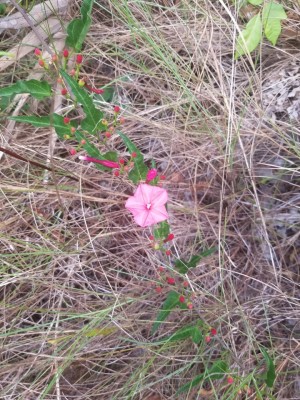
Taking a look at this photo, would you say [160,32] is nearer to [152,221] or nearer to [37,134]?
[37,134]

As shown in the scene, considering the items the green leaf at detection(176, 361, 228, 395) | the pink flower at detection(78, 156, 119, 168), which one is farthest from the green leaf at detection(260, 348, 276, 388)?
the pink flower at detection(78, 156, 119, 168)

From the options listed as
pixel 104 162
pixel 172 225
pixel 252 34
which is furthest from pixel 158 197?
pixel 252 34

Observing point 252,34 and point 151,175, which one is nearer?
point 151,175

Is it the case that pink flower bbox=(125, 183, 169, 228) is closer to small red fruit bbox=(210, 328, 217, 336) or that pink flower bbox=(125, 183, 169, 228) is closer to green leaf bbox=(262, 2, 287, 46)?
small red fruit bbox=(210, 328, 217, 336)

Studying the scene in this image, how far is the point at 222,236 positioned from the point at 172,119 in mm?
508

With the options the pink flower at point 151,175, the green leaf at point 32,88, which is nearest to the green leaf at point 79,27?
the green leaf at point 32,88

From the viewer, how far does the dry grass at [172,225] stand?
76.5 inches

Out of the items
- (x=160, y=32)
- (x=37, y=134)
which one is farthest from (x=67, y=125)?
(x=160, y=32)

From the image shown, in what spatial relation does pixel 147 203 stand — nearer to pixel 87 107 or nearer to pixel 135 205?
pixel 135 205

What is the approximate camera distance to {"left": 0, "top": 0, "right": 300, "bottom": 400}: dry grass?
1.94 m

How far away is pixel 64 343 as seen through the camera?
6.36 ft

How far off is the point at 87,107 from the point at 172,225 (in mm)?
693

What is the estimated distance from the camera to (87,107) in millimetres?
1569

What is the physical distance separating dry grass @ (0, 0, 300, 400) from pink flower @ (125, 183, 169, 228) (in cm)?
39
